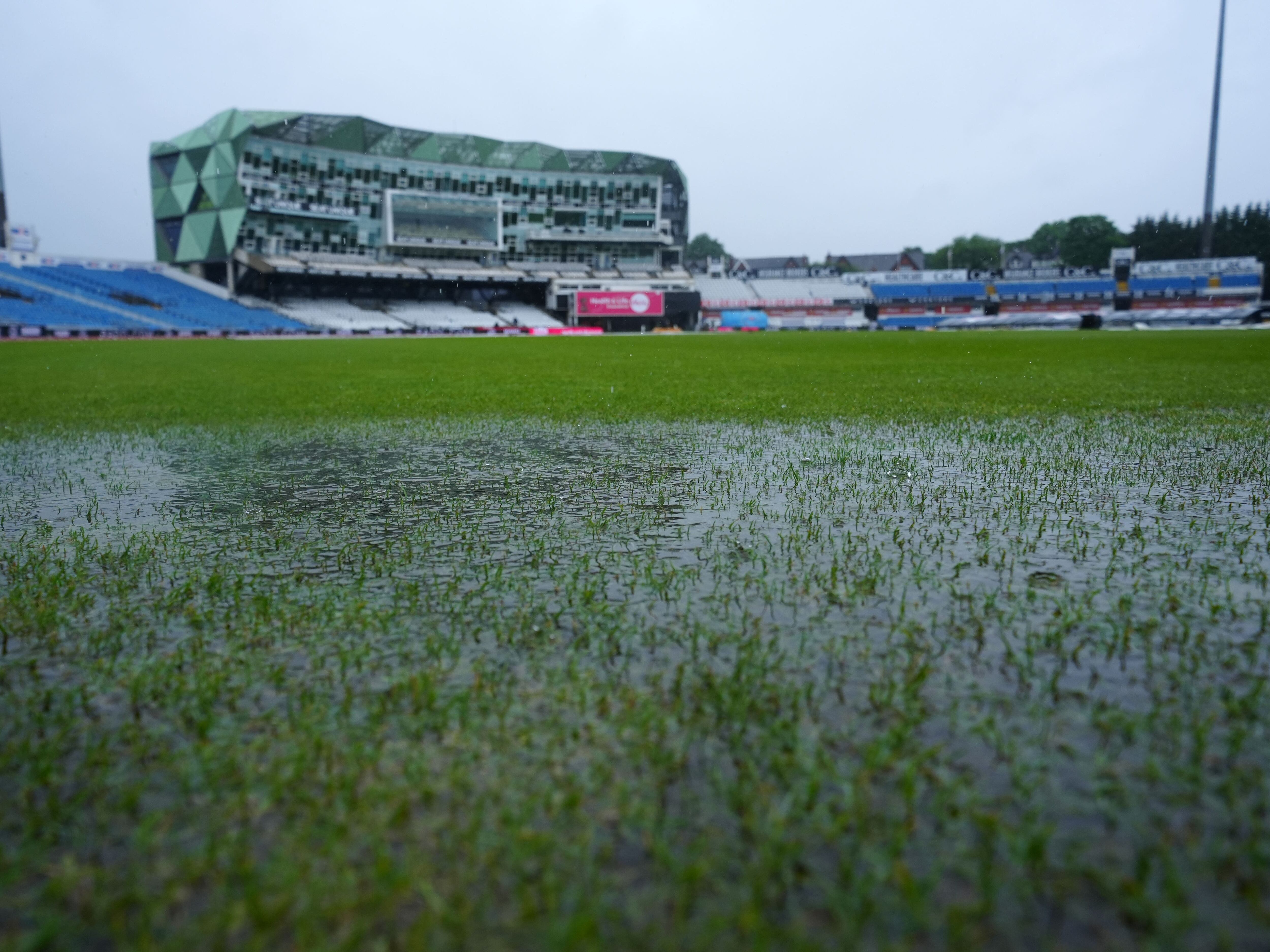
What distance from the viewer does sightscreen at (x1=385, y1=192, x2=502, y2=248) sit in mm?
80562

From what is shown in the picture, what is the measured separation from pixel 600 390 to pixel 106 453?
8.29 meters

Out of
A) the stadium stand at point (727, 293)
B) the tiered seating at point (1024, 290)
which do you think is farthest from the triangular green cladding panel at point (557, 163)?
the tiered seating at point (1024, 290)

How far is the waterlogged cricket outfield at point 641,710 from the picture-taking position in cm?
195

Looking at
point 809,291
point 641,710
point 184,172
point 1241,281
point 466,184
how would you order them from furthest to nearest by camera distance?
point 809,291
point 466,184
point 1241,281
point 184,172
point 641,710

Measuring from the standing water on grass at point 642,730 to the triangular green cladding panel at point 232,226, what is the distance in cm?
7341

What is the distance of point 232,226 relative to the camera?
70.6 metres

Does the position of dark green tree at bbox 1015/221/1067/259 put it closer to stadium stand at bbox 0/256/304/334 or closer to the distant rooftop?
the distant rooftop

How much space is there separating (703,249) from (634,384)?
16401 cm

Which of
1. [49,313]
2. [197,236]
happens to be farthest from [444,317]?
[49,313]

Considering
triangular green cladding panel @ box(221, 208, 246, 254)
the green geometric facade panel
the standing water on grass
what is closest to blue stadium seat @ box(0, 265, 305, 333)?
triangular green cladding panel @ box(221, 208, 246, 254)

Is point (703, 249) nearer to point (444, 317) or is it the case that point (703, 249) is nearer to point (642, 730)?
point (444, 317)

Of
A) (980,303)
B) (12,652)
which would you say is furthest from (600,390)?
(980,303)

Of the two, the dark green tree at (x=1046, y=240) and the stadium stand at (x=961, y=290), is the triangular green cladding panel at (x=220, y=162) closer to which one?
the stadium stand at (x=961, y=290)

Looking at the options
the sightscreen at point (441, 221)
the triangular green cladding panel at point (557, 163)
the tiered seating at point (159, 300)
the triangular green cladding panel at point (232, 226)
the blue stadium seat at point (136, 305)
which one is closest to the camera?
the blue stadium seat at point (136, 305)
